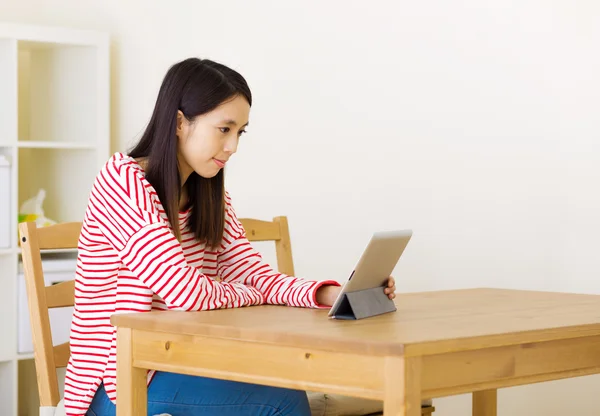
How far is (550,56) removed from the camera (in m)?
2.61

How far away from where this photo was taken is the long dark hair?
1.70m

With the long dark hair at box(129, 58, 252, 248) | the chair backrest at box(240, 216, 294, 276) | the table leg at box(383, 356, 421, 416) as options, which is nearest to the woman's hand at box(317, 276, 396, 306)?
the long dark hair at box(129, 58, 252, 248)

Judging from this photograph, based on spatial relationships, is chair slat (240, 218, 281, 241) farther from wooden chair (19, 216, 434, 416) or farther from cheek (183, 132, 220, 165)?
cheek (183, 132, 220, 165)

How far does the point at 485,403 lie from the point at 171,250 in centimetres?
91

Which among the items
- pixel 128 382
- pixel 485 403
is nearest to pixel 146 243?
pixel 128 382

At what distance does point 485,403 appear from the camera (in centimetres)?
210

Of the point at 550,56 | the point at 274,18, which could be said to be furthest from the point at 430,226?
the point at 274,18

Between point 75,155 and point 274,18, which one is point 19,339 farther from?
point 274,18

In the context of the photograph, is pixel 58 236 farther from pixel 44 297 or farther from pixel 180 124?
pixel 180 124

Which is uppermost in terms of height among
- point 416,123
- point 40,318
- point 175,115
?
point 416,123

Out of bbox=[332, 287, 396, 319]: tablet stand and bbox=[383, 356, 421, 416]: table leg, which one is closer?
bbox=[383, 356, 421, 416]: table leg

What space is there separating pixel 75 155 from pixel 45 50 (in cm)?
40

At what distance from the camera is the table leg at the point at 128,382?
4.84 ft

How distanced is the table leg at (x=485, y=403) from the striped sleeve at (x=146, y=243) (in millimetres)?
724
